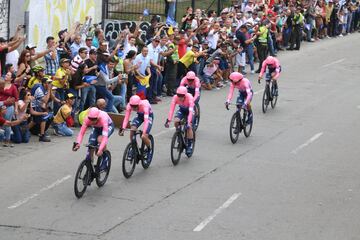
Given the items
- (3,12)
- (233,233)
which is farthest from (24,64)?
(233,233)

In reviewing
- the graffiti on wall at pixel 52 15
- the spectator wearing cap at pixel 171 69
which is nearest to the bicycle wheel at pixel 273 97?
the spectator wearing cap at pixel 171 69

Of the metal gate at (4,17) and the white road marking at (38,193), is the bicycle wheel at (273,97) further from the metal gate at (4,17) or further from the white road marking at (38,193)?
the white road marking at (38,193)

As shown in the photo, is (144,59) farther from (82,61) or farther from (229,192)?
(229,192)

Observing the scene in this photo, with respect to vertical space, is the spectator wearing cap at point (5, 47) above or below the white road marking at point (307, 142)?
above

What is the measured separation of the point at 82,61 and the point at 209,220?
8778 mm

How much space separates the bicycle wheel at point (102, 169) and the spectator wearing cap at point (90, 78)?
5.66 m

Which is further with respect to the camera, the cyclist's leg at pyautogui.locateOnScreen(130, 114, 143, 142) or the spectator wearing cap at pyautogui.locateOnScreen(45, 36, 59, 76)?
the spectator wearing cap at pyautogui.locateOnScreen(45, 36, 59, 76)

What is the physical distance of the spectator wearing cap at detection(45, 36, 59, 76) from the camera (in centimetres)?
2122

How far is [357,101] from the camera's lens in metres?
26.2

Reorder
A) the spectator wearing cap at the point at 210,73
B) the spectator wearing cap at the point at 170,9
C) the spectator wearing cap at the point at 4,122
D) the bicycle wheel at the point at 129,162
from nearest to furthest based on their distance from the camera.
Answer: the bicycle wheel at the point at 129,162, the spectator wearing cap at the point at 4,122, the spectator wearing cap at the point at 210,73, the spectator wearing cap at the point at 170,9

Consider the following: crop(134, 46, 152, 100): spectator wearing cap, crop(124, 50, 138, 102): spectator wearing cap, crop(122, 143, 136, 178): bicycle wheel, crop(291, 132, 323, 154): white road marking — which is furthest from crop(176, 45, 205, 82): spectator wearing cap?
crop(122, 143, 136, 178): bicycle wheel

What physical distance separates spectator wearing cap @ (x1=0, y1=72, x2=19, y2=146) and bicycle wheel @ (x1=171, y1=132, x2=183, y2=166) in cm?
372

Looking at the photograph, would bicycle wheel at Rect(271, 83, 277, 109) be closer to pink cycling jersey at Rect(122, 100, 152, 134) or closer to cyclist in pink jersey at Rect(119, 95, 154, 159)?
cyclist in pink jersey at Rect(119, 95, 154, 159)

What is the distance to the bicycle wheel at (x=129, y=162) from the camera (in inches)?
641
